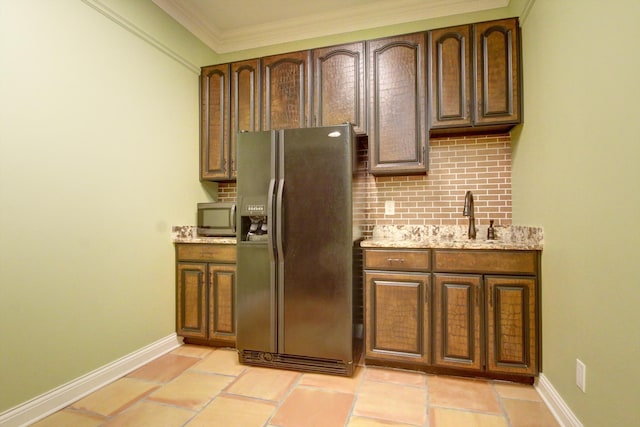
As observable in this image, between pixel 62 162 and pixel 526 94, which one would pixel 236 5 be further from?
pixel 526 94

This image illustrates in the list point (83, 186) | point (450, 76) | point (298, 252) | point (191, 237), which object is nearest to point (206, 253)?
point (191, 237)

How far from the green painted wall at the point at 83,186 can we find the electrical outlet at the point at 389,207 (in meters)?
1.87

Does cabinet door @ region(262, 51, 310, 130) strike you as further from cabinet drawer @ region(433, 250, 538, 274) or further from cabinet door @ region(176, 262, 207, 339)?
cabinet drawer @ region(433, 250, 538, 274)

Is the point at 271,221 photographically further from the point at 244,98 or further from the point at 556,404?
the point at 556,404

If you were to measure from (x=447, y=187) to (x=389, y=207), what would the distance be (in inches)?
20.7

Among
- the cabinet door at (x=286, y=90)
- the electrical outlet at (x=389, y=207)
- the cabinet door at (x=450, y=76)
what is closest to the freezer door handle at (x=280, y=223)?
the cabinet door at (x=286, y=90)

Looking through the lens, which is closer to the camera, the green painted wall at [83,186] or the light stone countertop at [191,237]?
the green painted wall at [83,186]

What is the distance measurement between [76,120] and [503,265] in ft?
9.51

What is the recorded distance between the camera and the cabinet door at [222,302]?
101 inches

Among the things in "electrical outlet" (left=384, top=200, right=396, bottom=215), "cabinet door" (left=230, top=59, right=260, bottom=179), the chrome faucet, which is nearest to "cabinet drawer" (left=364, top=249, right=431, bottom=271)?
the chrome faucet

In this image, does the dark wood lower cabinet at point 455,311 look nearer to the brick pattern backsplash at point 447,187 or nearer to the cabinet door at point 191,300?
the brick pattern backsplash at point 447,187

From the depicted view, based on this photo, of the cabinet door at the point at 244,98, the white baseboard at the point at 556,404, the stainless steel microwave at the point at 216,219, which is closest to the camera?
the white baseboard at the point at 556,404

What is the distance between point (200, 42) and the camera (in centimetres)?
302

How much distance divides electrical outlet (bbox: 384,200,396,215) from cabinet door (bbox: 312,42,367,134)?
0.69m
